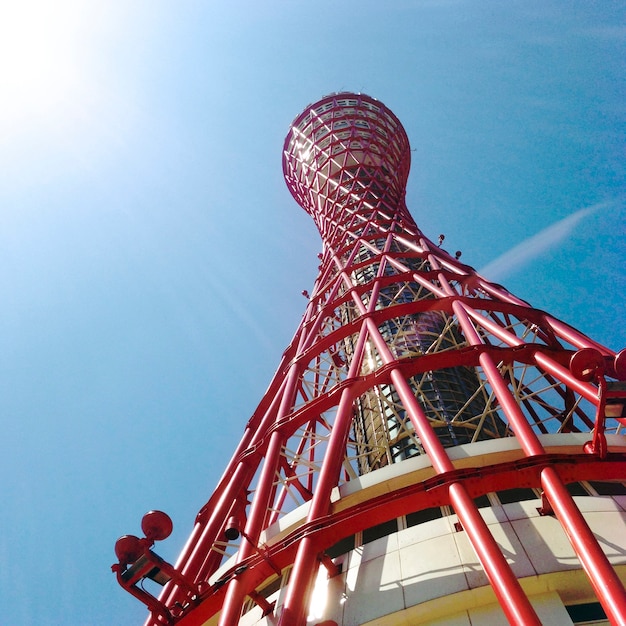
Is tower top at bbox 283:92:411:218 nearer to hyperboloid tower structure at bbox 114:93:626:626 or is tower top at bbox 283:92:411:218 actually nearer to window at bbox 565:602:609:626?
hyperboloid tower structure at bbox 114:93:626:626

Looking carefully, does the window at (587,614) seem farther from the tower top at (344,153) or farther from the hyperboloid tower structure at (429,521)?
the tower top at (344,153)

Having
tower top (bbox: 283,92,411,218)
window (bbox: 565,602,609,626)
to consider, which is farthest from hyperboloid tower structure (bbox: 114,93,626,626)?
tower top (bbox: 283,92,411,218)

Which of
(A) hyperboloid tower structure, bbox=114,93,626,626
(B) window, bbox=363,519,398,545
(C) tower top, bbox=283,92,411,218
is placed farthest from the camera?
(C) tower top, bbox=283,92,411,218

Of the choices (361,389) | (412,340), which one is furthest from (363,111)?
(361,389)


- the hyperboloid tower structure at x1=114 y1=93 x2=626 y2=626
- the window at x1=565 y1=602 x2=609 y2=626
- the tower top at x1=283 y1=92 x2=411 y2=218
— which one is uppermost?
the tower top at x1=283 y1=92 x2=411 y2=218

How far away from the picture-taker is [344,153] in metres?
32.0

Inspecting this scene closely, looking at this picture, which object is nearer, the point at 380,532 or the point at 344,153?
the point at 380,532

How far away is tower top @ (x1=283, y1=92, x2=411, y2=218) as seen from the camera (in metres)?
29.9

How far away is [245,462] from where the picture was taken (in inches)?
458

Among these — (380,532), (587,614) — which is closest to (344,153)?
(380,532)

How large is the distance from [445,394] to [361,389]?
707 centimetres

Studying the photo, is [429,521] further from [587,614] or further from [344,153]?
[344,153]

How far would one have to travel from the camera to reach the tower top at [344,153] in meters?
29.9

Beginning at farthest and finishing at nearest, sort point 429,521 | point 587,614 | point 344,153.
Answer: point 344,153
point 429,521
point 587,614
